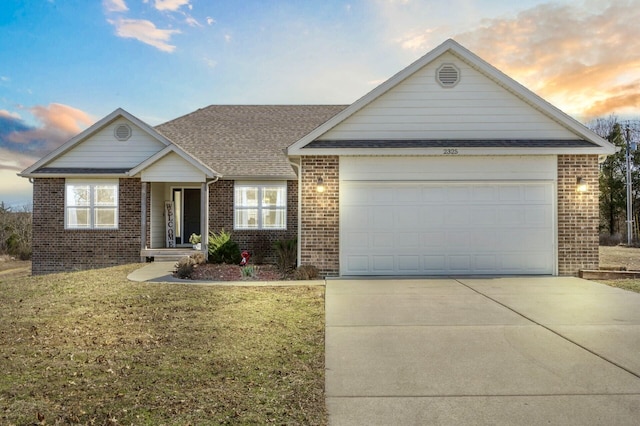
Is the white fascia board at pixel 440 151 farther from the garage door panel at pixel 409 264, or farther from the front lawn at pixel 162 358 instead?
the front lawn at pixel 162 358

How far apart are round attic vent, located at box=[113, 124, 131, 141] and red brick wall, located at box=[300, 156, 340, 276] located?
8.11 metres

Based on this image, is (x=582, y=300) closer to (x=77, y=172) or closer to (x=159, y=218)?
(x=159, y=218)

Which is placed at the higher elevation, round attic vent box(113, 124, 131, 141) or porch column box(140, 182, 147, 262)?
round attic vent box(113, 124, 131, 141)

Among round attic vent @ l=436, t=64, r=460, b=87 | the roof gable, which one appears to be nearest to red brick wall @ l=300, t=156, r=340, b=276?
the roof gable

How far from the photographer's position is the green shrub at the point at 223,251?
48.9ft

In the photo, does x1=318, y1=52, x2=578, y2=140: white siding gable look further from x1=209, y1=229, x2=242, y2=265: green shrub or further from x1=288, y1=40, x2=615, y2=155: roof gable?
x1=209, y1=229, x2=242, y2=265: green shrub

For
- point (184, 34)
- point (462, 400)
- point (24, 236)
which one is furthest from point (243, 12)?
point (24, 236)

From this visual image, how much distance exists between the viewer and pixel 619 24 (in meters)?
14.6

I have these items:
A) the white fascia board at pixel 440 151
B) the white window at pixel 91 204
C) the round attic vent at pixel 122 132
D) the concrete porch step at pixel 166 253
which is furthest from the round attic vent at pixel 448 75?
the white window at pixel 91 204

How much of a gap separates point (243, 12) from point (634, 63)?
14.2 m

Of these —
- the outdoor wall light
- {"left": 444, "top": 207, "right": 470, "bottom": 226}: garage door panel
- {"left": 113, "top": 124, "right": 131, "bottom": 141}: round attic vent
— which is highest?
{"left": 113, "top": 124, "right": 131, "bottom": 141}: round attic vent

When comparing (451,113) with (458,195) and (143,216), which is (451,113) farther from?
(143,216)

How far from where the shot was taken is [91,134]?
16.4 m

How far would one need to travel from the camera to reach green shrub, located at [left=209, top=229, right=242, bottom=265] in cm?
1489
